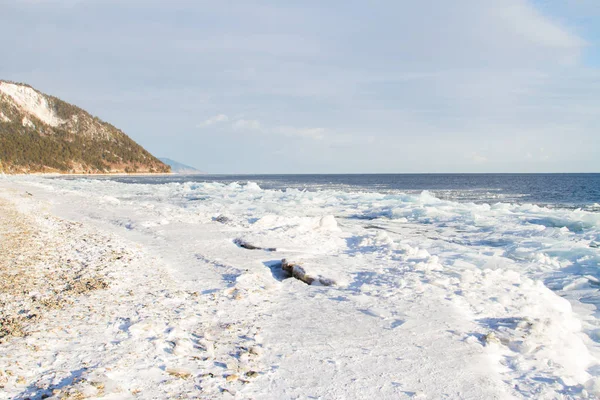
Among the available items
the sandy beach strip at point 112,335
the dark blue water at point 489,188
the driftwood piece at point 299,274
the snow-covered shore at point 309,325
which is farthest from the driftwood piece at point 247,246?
the dark blue water at point 489,188

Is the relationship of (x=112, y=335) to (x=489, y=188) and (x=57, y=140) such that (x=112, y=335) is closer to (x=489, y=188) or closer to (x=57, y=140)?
(x=489, y=188)

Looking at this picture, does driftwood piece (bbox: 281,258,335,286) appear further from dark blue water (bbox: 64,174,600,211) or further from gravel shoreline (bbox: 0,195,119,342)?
dark blue water (bbox: 64,174,600,211)

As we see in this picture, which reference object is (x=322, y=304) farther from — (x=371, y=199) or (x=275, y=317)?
(x=371, y=199)

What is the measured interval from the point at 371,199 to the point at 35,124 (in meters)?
136

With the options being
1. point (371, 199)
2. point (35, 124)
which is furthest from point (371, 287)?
point (35, 124)

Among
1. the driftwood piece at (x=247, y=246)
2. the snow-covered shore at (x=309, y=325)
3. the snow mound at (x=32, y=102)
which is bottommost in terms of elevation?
the snow-covered shore at (x=309, y=325)

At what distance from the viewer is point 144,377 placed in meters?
3.44

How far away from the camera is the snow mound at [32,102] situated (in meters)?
130

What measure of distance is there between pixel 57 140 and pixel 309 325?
143 m

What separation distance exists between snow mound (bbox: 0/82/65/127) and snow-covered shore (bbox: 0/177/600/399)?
150223mm

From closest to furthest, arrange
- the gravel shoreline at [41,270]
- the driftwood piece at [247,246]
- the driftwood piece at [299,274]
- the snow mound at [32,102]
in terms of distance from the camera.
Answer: the gravel shoreline at [41,270] < the driftwood piece at [299,274] < the driftwood piece at [247,246] < the snow mound at [32,102]

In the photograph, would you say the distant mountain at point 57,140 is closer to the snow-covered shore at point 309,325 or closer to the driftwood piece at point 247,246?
the driftwood piece at point 247,246

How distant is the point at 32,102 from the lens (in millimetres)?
138750

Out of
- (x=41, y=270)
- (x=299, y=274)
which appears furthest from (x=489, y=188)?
(x=41, y=270)
